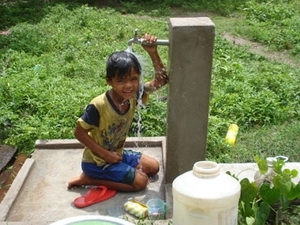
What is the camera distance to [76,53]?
8000 mm

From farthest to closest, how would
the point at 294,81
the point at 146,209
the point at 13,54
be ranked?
1. the point at 13,54
2. the point at 294,81
3. the point at 146,209

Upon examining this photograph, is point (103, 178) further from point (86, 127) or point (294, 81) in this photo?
point (294, 81)

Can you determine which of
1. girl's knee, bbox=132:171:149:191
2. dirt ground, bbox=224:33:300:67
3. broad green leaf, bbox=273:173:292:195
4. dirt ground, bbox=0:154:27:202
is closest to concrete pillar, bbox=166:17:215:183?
girl's knee, bbox=132:171:149:191

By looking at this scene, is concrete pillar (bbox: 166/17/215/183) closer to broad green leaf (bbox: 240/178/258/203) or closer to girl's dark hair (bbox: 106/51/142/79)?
girl's dark hair (bbox: 106/51/142/79)

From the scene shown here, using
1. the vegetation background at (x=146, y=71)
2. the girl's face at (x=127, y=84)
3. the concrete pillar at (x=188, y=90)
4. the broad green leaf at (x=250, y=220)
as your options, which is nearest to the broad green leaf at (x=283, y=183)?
the broad green leaf at (x=250, y=220)

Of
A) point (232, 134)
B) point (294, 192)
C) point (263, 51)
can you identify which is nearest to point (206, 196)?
point (294, 192)

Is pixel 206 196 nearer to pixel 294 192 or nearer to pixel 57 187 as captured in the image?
pixel 294 192

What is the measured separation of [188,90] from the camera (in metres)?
3.99

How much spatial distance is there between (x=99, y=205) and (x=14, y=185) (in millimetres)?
737

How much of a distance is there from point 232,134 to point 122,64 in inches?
77.0

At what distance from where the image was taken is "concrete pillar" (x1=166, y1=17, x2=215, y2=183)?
152 inches

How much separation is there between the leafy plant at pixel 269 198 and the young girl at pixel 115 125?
121 centimetres

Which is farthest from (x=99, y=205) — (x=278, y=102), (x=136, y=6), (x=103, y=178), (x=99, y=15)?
(x=136, y=6)

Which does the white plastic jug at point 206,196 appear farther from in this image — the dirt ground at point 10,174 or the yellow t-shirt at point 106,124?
the dirt ground at point 10,174
